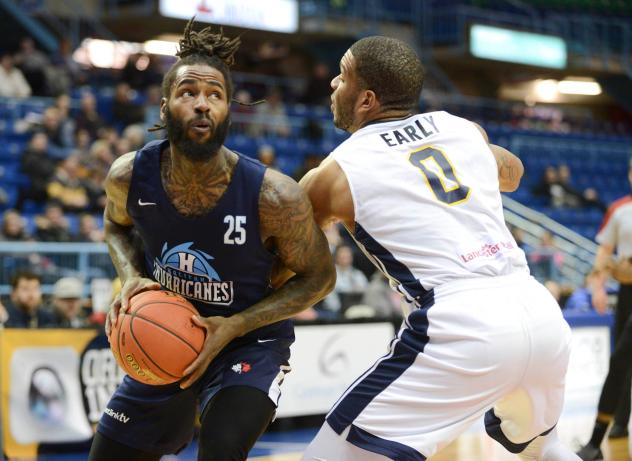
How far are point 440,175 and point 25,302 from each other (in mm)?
5107

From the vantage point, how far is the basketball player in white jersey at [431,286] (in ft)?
9.82

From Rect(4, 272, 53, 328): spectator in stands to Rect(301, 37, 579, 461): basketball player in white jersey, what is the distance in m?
4.62

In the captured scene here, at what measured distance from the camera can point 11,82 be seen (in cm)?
1284

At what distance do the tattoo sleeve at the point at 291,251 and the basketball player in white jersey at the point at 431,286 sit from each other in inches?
3.6

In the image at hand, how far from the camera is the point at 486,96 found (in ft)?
78.6

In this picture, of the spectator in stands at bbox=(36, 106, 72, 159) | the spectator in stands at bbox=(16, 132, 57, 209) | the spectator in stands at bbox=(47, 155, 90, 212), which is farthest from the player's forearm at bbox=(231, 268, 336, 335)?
the spectator in stands at bbox=(36, 106, 72, 159)

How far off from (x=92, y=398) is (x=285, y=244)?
3.73m

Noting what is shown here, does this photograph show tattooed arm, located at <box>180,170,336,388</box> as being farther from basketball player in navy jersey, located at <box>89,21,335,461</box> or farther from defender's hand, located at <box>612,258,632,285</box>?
defender's hand, located at <box>612,258,632,285</box>

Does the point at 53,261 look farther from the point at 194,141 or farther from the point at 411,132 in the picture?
the point at 411,132

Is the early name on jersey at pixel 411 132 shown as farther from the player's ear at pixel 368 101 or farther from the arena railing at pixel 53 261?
the arena railing at pixel 53 261

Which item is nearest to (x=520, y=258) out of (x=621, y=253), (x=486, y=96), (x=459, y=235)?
(x=459, y=235)

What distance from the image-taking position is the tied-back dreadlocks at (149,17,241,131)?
348 cm

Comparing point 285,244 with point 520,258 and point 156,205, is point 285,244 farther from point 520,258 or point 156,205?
point 520,258

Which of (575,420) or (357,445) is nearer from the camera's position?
(357,445)
